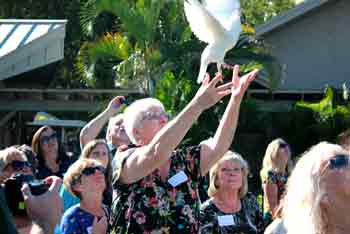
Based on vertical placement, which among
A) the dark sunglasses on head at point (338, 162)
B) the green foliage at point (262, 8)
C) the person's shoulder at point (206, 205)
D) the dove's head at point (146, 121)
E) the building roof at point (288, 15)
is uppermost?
the green foliage at point (262, 8)

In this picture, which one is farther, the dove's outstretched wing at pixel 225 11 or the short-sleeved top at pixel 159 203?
the dove's outstretched wing at pixel 225 11

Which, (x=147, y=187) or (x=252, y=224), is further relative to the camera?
(x=252, y=224)

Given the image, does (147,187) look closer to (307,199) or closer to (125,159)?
(125,159)

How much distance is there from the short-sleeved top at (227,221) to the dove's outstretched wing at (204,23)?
1242 mm

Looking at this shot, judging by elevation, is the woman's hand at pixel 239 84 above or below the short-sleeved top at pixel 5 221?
above

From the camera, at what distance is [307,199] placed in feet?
9.59

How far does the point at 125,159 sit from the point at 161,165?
7.4 inches

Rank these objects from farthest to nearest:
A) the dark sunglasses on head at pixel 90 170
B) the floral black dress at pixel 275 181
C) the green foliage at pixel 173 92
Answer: the green foliage at pixel 173 92 < the floral black dress at pixel 275 181 < the dark sunglasses on head at pixel 90 170

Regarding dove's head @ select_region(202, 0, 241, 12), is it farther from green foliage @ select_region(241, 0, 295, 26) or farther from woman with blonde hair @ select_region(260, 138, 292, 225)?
green foliage @ select_region(241, 0, 295, 26)

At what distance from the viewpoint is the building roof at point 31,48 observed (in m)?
14.5

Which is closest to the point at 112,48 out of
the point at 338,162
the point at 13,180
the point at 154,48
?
the point at 154,48

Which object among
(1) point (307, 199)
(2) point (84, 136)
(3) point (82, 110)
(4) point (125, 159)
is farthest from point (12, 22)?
(1) point (307, 199)

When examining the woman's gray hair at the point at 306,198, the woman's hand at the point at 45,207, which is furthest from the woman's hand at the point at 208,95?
the woman's hand at the point at 45,207

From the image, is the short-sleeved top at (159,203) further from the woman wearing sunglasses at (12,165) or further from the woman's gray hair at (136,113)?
the woman wearing sunglasses at (12,165)
